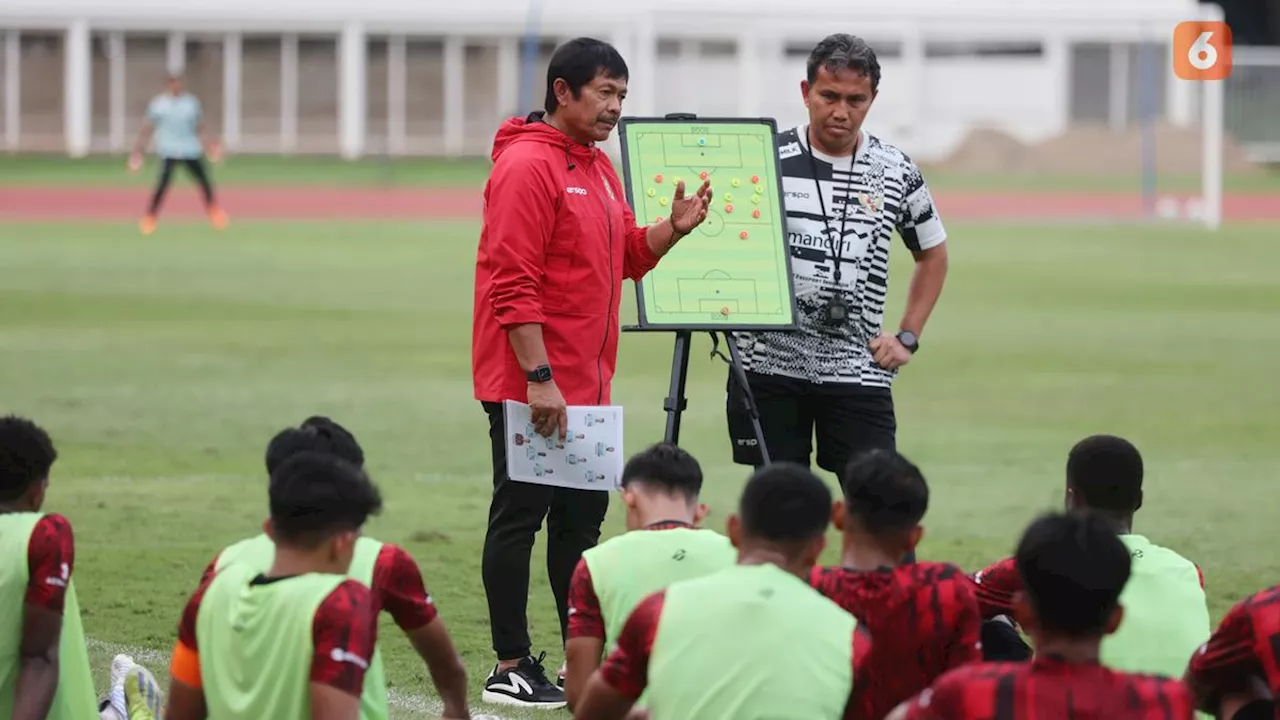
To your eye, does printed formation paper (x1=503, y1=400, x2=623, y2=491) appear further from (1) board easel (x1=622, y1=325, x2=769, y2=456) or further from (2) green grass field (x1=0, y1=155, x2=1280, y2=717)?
(2) green grass field (x1=0, y1=155, x2=1280, y2=717)

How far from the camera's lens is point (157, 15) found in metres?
54.2

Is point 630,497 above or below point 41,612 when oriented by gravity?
above

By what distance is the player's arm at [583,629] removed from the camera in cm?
529

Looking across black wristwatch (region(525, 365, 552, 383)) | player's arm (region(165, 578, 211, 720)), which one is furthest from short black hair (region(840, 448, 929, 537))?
black wristwatch (region(525, 365, 552, 383))

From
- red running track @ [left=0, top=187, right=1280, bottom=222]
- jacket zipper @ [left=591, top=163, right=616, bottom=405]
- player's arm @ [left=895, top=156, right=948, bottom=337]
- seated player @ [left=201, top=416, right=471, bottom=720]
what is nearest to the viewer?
seated player @ [left=201, top=416, right=471, bottom=720]

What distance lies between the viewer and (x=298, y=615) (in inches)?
173

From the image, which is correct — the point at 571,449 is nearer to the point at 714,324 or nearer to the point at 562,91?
the point at 714,324

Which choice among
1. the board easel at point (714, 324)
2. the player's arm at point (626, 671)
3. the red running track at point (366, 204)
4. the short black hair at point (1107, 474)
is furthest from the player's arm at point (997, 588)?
the red running track at point (366, 204)

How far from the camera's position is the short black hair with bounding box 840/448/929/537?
480 cm

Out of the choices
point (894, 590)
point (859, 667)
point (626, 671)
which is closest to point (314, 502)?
point (626, 671)

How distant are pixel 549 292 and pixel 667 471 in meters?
1.51

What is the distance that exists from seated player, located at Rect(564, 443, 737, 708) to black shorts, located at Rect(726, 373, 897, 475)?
1744 millimetres

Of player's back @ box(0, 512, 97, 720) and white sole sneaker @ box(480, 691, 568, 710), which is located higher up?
player's back @ box(0, 512, 97, 720)

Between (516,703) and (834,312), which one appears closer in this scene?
(516,703)
